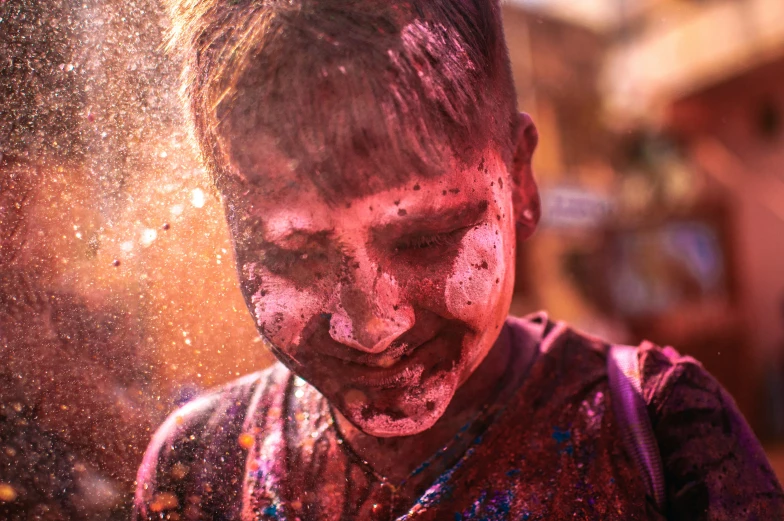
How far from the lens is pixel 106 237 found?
568 millimetres

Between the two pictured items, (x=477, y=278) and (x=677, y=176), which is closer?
(x=477, y=278)

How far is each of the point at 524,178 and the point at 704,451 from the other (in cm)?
34

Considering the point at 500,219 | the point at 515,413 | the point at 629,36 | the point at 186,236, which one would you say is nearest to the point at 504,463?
the point at 515,413

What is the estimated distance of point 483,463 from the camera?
63 cm

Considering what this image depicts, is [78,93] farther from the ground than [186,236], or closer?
farther from the ground

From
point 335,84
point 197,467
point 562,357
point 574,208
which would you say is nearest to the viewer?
point 335,84

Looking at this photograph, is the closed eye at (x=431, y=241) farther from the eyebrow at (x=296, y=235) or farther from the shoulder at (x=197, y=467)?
the shoulder at (x=197, y=467)

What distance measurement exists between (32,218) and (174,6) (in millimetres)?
246

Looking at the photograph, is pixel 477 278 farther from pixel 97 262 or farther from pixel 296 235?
pixel 97 262

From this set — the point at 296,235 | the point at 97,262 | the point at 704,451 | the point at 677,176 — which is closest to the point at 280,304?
the point at 296,235

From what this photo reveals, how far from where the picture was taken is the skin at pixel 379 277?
1.69ft

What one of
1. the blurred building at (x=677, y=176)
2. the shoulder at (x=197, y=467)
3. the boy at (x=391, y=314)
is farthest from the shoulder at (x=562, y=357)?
the blurred building at (x=677, y=176)

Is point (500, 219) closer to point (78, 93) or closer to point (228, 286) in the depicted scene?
point (228, 286)

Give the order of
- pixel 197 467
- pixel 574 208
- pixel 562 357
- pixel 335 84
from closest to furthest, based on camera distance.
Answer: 1. pixel 335 84
2. pixel 197 467
3. pixel 562 357
4. pixel 574 208
